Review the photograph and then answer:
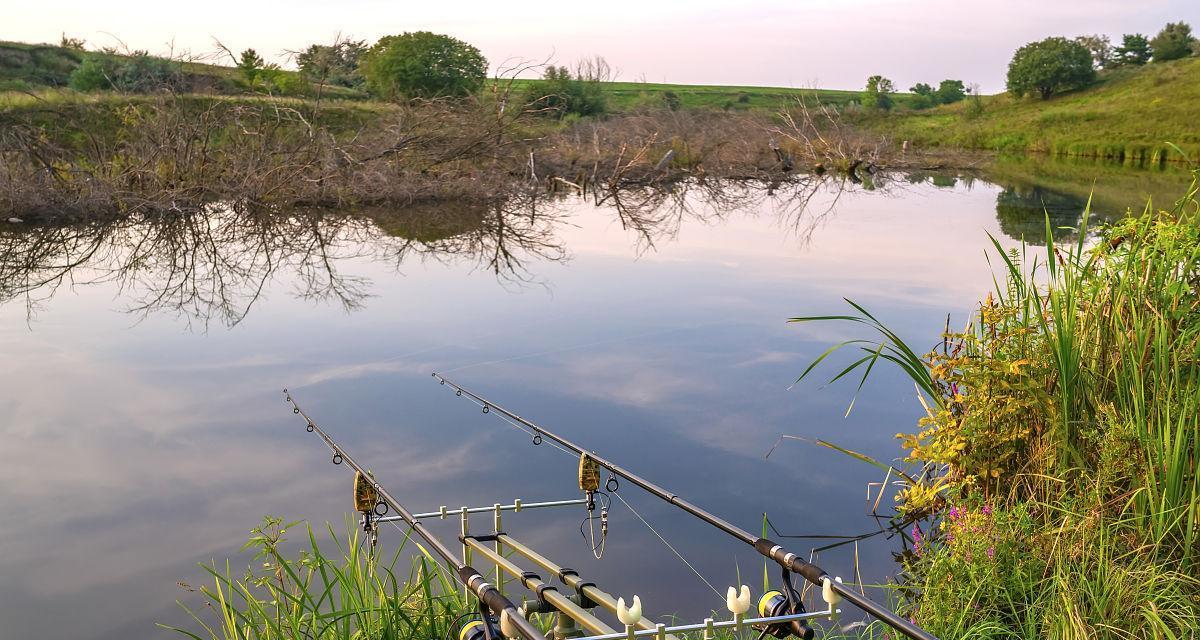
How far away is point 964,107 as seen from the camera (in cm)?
7056

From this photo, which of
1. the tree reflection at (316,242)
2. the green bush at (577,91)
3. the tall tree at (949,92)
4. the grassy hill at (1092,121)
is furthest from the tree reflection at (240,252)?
the tall tree at (949,92)

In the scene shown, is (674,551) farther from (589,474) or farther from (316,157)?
(316,157)

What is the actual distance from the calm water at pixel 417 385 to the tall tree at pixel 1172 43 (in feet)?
245

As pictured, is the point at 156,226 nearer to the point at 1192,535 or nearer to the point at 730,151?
the point at 1192,535

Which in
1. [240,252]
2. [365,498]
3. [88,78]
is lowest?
[240,252]

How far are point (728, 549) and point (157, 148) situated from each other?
1862cm

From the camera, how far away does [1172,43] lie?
82625 millimetres

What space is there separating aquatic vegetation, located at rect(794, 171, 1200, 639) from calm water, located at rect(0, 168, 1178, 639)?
2.91ft

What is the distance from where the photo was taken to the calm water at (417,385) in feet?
19.5

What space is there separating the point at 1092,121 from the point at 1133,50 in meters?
41.0

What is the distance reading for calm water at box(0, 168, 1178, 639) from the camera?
5949 mm

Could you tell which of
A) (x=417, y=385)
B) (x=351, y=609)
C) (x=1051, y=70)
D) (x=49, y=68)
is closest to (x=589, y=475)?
(x=351, y=609)

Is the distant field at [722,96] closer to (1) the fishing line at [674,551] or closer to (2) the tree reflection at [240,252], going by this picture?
(2) the tree reflection at [240,252]

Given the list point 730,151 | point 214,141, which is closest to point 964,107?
point 730,151
